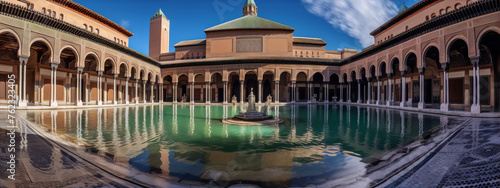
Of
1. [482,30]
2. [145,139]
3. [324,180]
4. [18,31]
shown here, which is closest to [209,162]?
[324,180]

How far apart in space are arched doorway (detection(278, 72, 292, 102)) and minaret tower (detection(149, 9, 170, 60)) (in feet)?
81.4

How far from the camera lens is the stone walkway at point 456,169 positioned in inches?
115

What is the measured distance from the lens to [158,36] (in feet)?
135

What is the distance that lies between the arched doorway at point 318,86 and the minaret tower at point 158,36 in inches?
1170

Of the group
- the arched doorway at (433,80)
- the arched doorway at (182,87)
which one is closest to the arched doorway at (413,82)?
the arched doorway at (433,80)

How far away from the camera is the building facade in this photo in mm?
14430

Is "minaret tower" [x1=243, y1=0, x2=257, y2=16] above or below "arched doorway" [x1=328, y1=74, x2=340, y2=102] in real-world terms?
above

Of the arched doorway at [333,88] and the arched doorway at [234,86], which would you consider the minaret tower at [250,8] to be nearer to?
the arched doorway at [234,86]

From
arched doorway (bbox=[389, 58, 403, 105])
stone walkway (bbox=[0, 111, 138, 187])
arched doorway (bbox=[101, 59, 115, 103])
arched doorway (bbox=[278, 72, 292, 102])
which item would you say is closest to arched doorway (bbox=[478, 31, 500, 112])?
arched doorway (bbox=[389, 58, 403, 105])

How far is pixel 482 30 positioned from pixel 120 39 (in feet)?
126

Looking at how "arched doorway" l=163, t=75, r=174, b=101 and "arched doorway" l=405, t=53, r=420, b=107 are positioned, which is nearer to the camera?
"arched doorway" l=405, t=53, r=420, b=107

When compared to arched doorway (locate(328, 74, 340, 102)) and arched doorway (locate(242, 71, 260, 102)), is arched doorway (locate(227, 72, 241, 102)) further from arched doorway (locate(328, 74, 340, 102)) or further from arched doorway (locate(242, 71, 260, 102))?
arched doorway (locate(328, 74, 340, 102))

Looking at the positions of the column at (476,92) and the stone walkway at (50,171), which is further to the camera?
the column at (476,92)

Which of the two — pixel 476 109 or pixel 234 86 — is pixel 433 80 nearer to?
pixel 476 109
